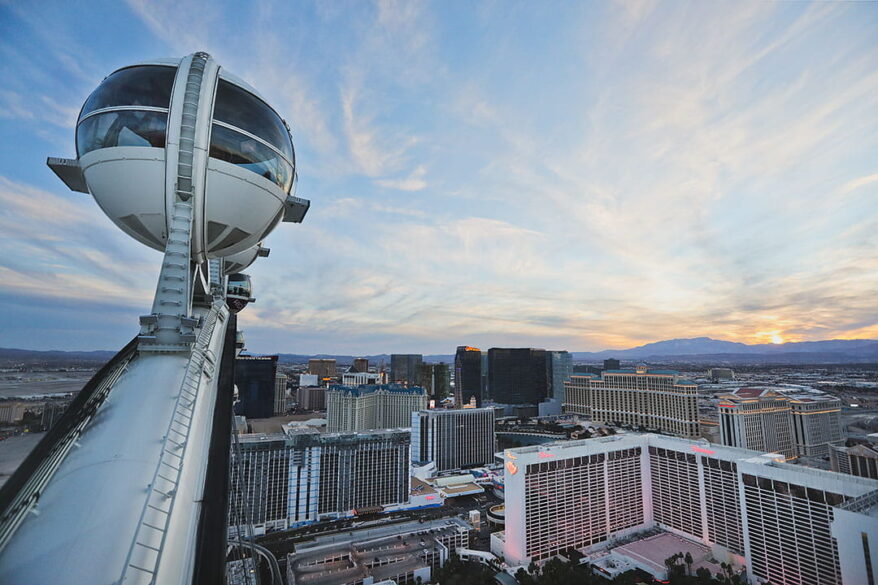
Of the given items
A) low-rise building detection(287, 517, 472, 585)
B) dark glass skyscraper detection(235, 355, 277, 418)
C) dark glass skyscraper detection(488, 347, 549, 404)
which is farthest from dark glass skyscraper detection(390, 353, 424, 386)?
low-rise building detection(287, 517, 472, 585)

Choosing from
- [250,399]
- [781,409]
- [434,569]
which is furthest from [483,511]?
[250,399]

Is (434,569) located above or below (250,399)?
below

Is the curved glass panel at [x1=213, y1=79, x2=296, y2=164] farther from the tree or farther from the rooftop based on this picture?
the rooftop

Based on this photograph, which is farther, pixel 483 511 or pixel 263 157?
pixel 483 511

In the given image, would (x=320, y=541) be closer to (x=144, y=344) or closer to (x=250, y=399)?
(x=144, y=344)

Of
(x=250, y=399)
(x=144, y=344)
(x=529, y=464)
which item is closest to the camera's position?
(x=144, y=344)

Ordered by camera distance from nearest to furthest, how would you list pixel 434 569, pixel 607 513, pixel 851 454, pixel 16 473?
pixel 16 473, pixel 434 569, pixel 607 513, pixel 851 454

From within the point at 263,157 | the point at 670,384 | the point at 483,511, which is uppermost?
the point at 263,157
